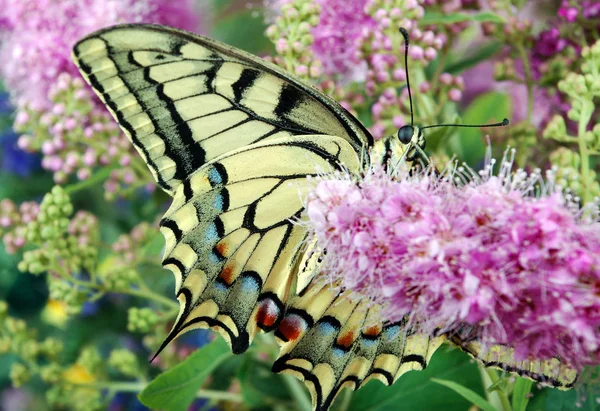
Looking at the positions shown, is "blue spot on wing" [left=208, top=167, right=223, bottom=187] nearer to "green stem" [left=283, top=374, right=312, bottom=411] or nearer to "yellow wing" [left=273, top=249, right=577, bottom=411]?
"yellow wing" [left=273, top=249, right=577, bottom=411]

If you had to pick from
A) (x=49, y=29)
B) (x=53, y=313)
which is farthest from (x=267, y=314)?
(x=53, y=313)

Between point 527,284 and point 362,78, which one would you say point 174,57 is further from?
point 527,284

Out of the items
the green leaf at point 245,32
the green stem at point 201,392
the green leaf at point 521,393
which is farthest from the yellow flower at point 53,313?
the green leaf at point 521,393

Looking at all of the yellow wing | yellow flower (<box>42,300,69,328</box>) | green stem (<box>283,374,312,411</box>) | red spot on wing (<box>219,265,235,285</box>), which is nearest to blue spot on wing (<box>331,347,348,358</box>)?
the yellow wing

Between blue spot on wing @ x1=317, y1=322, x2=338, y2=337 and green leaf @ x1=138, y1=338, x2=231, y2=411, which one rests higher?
blue spot on wing @ x1=317, y1=322, x2=338, y2=337

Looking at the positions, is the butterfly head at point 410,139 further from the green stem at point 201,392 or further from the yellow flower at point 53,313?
the yellow flower at point 53,313

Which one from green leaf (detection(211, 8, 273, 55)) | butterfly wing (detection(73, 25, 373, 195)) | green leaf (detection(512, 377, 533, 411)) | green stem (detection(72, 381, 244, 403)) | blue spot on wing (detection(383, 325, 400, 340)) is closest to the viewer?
green leaf (detection(512, 377, 533, 411))

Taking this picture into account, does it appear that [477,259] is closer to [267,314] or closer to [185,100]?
[267,314]
